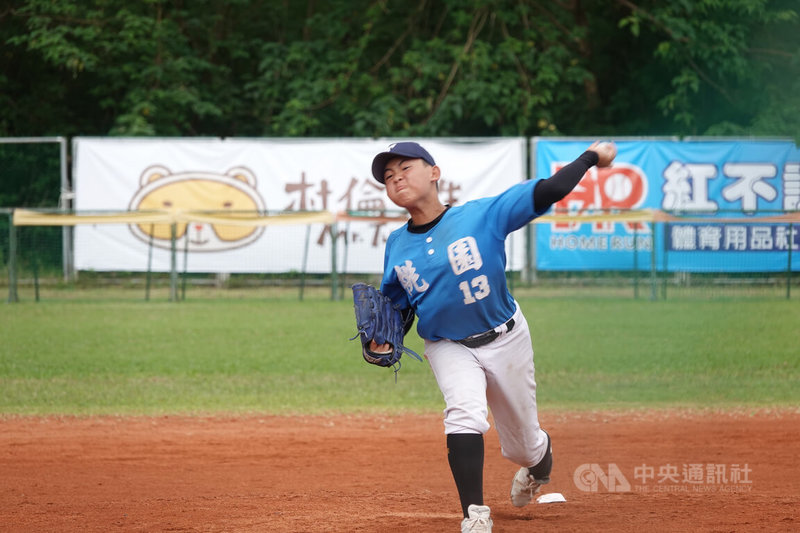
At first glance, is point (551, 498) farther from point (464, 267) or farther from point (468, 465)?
point (464, 267)

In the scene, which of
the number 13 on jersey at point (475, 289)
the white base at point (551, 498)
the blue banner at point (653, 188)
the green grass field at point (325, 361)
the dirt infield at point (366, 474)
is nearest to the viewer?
the number 13 on jersey at point (475, 289)

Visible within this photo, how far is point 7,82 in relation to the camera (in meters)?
23.6

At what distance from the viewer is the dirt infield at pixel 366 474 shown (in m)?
4.69

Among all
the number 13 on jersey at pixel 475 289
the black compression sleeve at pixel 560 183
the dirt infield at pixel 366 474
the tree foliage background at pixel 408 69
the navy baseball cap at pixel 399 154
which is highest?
the tree foliage background at pixel 408 69

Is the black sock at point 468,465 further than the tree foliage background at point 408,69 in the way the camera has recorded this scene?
No

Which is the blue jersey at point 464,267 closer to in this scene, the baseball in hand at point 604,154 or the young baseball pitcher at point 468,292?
the young baseball pitcher at point 468,292

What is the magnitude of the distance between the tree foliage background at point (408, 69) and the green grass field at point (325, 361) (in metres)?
8.22

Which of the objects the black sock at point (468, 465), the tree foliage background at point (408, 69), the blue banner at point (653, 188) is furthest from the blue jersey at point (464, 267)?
the tree foliage background at point (408, 69)

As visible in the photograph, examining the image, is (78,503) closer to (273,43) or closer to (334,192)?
(334,192)

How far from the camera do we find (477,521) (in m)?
4.02

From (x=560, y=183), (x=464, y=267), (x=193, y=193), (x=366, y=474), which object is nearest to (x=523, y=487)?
(x=464, y=267)

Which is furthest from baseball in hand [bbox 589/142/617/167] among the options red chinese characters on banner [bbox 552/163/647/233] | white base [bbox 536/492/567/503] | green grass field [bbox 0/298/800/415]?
red chinese characters on banner [bbox 552/163/647/233]

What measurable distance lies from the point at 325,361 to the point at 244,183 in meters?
8.34

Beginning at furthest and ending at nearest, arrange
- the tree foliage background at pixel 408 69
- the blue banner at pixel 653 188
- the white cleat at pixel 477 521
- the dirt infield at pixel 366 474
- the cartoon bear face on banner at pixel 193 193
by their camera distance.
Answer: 1. the tree foliage background at pixel 408 69
2. the cartoon bear face on banner at pixel 193 193
3. the blue banner at pixel 653 188
4. the dirt infield at pixel 366 474
5. the white cleat at pixel 477 521
